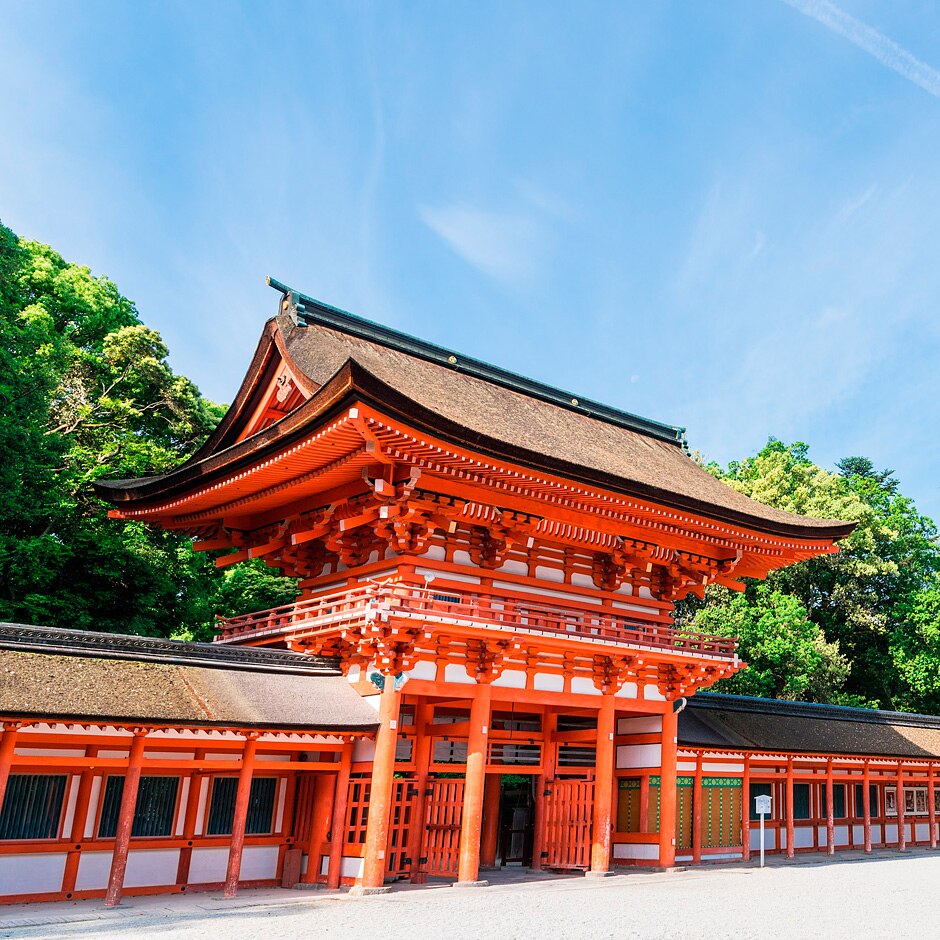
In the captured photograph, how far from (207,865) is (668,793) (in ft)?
31.4

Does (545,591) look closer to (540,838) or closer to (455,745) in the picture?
(455,745)

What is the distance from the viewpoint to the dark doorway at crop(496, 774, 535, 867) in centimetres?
2027

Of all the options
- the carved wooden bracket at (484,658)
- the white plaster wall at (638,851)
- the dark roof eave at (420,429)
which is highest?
the dark roof eave at (420,429)

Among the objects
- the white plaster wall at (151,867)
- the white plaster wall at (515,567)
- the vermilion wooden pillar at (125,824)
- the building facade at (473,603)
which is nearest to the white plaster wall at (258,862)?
the building facade at (473,603)

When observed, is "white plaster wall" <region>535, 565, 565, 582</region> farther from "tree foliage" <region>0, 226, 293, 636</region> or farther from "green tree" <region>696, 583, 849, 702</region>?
"green tree" <region>696, 583, 849, 702</region>

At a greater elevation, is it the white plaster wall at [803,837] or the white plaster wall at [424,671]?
the white plaster wall at [424,671]

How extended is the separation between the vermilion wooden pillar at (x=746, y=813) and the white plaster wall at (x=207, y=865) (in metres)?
12.6

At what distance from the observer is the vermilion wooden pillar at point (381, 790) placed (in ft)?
46.9

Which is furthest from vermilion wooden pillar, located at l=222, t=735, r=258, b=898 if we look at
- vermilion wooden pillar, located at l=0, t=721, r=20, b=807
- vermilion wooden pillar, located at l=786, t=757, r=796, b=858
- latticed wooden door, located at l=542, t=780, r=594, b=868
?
vermilion wooden pillar, located at l=786, t=757, r=796, b=858

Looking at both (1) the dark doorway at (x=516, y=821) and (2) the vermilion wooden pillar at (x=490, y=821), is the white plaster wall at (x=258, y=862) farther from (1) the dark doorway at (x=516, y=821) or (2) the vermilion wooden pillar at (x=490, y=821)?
(1) the dark doorway at (x=516, y=821)

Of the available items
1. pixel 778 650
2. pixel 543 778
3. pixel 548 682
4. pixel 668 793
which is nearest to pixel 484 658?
pixel 548 682

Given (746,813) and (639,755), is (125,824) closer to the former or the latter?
(639,755)

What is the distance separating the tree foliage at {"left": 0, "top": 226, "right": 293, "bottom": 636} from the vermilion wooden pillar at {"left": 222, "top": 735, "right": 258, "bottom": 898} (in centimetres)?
1041

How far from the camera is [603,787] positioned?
17578 mm
